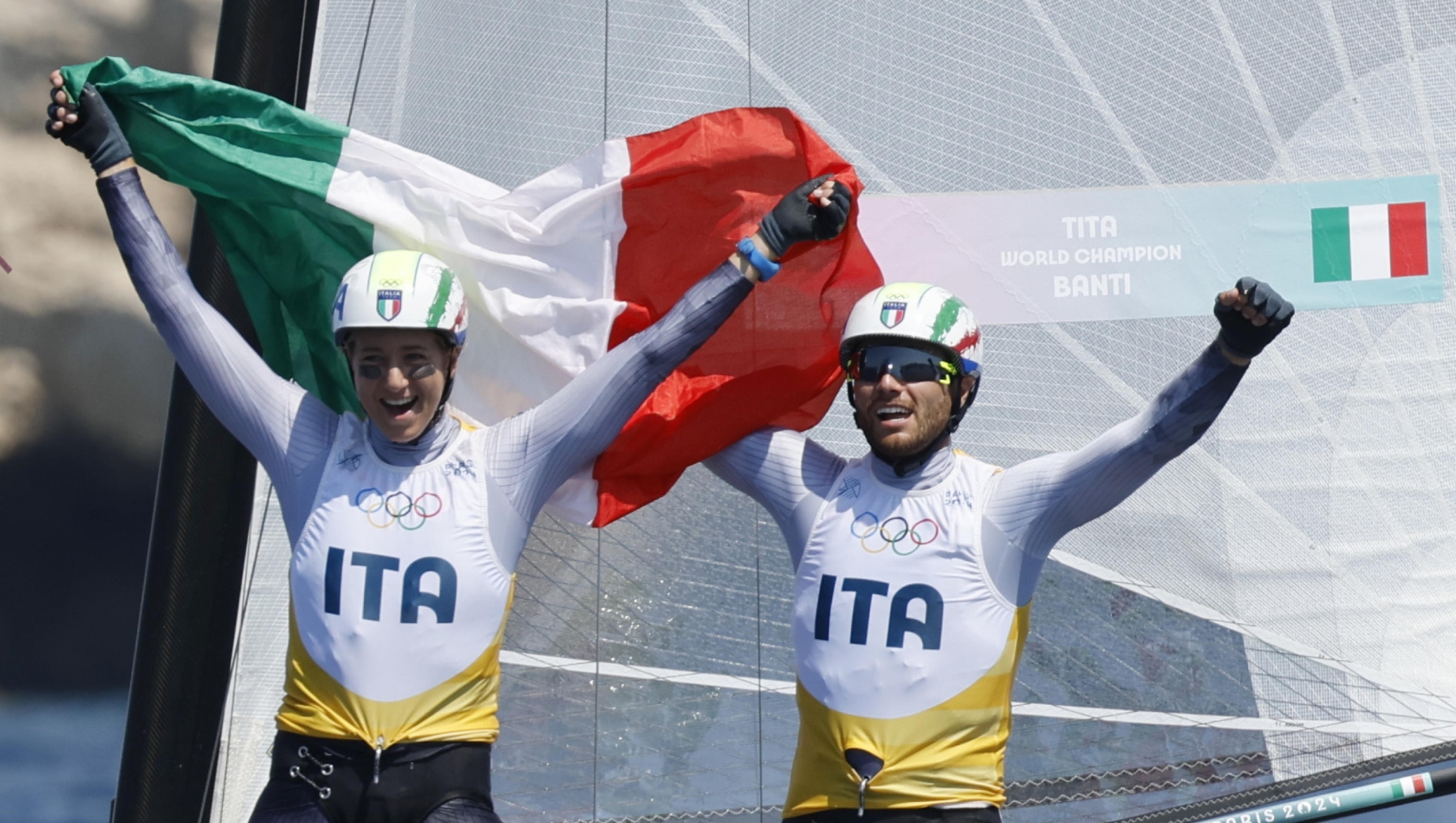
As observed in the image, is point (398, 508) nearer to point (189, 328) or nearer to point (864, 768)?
point (189, 328)

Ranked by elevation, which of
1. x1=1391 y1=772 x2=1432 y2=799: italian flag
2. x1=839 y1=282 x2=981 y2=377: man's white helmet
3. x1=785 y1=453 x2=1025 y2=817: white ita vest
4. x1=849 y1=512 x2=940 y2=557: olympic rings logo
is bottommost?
x1=1391 y1=772 x2=1432 y2=799: italian flag

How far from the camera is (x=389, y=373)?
7.72 ft

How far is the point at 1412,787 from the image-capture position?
266 cm

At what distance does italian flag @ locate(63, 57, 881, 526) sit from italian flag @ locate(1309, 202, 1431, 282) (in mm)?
782

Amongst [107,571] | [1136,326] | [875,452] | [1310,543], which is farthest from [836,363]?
[107,571]

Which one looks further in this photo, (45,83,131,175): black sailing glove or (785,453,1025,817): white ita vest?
(45,83,131,175): black sailing glove

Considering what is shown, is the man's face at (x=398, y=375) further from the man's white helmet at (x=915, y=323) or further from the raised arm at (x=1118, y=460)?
the raised arm at (x=1118, y=460)

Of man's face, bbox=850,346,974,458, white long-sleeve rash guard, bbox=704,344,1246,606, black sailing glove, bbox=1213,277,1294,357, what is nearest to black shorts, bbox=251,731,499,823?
white long-sleeve rash guard, bbox=704,344,1246,606

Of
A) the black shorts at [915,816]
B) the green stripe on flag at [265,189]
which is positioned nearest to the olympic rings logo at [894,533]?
the black shorts at [915,816]

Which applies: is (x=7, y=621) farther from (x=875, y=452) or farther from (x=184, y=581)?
(x=875, y=452)

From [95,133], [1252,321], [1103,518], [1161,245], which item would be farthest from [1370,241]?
[95,133]

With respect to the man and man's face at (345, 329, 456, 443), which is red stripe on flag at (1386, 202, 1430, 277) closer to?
the man

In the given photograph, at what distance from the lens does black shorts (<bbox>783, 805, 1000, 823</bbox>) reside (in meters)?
2.24

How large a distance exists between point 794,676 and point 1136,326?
2.69 ft
